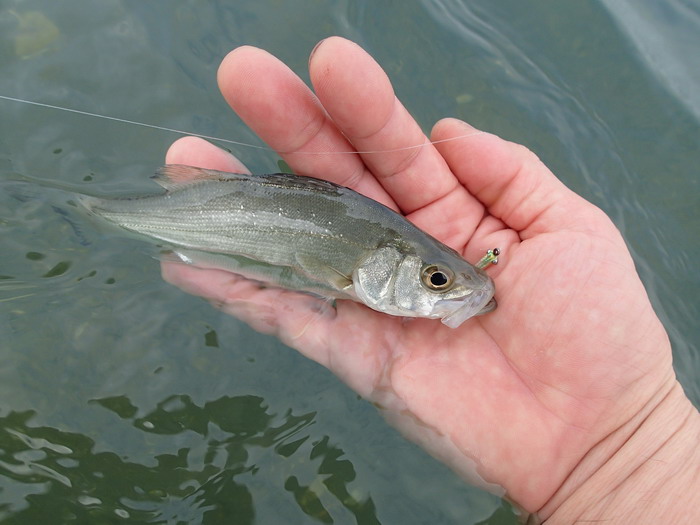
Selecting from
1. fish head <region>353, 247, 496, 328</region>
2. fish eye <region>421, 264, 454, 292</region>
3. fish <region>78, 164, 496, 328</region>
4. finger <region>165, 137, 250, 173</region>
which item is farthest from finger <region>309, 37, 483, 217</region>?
finger <region>165, 137, 250, 173</region>

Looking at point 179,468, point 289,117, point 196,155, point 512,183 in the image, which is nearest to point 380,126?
point 289,117

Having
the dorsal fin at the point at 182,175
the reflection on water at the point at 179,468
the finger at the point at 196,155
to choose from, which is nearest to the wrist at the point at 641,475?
the reflection on water at the point at 179,468

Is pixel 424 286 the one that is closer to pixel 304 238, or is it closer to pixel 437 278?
pixel 437 278

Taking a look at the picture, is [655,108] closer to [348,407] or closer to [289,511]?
[348,407]

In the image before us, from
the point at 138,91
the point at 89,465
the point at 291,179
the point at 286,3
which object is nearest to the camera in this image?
the point at 89,465

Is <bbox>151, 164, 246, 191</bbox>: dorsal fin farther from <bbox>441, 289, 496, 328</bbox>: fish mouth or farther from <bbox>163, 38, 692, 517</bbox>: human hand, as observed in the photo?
<bbox>441, 289, 496, 328</bbox>: fish mouth

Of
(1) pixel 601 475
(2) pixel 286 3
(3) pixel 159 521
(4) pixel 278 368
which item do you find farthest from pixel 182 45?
(1) pixel 601 475
